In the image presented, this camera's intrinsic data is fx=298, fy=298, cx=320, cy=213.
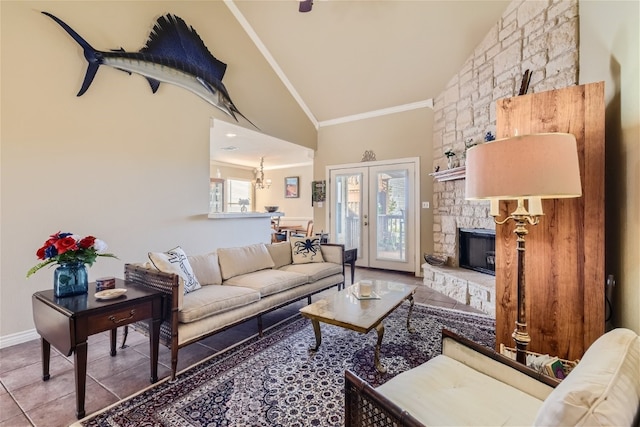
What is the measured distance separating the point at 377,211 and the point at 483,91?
8.40ft

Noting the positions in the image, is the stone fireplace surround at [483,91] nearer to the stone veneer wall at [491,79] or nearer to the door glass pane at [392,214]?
the stone veneer wall at [491,79]

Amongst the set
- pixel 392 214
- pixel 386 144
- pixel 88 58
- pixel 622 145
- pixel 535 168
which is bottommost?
pixel 392 214

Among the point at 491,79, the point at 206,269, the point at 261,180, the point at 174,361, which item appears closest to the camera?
the point at 174,361

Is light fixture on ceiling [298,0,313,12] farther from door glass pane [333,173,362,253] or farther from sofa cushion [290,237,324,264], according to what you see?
door glass pane [333,173,362,253]

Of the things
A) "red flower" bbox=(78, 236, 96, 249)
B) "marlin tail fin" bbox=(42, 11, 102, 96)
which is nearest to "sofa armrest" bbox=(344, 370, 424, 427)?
"red flower" bbox=(78, 236, 96, 249)

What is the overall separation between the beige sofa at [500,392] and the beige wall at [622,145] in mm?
775

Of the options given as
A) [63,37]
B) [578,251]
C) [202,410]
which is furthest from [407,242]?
[63,37]

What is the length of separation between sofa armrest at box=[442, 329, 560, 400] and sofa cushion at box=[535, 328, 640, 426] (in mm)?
373

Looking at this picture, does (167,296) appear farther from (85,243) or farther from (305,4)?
(305,4)

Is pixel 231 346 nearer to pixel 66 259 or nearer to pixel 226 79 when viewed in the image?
pixel 66 259

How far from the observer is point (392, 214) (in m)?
5.47

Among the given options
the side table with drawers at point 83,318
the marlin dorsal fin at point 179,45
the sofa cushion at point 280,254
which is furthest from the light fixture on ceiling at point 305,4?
the side table with drawers at point 83,318

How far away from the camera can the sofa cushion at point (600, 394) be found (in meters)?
0.64

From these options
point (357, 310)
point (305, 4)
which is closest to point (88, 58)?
point (305, 4)
